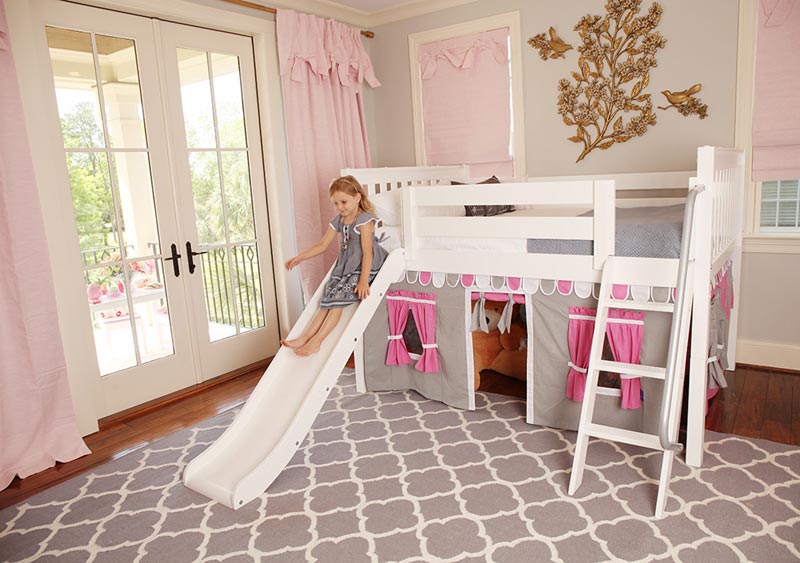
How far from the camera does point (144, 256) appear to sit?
10.8 ft

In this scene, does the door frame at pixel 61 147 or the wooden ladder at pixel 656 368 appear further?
the door frame at pixel 61 147

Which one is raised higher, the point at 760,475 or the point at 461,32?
the point at 461,32

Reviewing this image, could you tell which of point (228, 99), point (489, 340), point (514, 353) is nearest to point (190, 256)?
point (228, 99)

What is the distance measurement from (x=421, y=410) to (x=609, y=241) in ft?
4.18

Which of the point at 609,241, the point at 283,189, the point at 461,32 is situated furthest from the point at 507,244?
the point at 461,32

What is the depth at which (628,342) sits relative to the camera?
8.21 feet

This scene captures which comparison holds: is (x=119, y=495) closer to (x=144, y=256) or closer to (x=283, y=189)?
(x=144, y=256)

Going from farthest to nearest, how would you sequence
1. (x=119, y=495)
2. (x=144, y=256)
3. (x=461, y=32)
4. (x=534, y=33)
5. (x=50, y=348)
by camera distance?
1. (x=461, y=32)
2. (x=534, y=33)
3. (x=144, y=256)
4. (x=50, y=348)
5. (x=119, y=495)

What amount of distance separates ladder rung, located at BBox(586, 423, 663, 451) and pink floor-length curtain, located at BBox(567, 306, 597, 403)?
420 millimetres

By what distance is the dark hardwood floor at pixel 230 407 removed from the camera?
260cm

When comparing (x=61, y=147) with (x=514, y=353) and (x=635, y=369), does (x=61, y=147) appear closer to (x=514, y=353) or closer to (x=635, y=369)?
(x=514, y=353)

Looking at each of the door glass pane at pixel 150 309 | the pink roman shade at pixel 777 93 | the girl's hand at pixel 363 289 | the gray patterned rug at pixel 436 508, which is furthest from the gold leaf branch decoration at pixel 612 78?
the door glass pane at pixel 150 309

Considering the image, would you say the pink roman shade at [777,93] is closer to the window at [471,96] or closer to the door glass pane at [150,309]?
the window at [471,96]

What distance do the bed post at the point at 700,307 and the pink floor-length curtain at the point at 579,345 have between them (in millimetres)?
419
